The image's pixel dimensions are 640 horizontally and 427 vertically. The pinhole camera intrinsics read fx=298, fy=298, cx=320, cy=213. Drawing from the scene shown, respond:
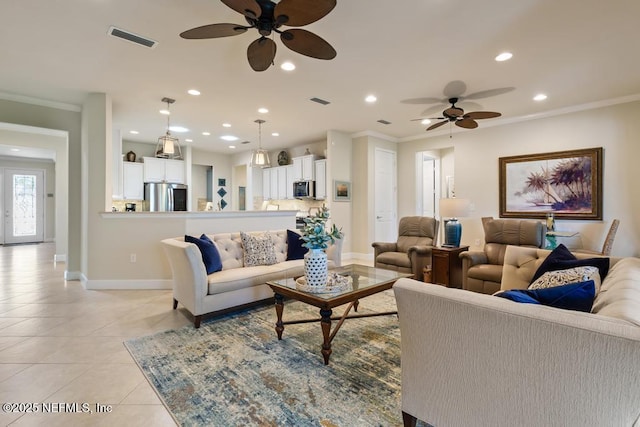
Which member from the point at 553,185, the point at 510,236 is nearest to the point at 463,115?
the point at 510,236

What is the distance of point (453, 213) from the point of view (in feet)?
13.4

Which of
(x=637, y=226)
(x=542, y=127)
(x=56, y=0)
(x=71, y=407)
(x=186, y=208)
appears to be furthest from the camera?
(x=186, y=208)

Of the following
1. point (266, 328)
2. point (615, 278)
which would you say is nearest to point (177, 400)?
point (266, 328)

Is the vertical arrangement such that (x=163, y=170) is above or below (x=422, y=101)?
below

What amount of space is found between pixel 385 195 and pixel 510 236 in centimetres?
313

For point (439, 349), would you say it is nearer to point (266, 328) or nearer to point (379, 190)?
point (266, 328)

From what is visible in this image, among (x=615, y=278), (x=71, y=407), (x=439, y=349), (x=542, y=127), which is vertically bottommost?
(x=71, y=407)

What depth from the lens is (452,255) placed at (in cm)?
401

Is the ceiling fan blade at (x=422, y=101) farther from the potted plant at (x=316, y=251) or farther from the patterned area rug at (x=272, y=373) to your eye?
the patterned area rug at (x=272, y=373)

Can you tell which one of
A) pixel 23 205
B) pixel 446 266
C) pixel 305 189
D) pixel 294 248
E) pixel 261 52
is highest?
pixel 261 52

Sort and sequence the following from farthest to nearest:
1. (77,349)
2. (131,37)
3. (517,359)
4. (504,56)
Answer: (504,56) → (131,37) → (77,349) → (517,359)

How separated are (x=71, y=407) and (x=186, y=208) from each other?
6.42 meters

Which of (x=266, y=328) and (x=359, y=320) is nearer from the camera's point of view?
(x=266, y=328)

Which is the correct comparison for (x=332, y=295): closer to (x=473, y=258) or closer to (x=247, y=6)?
(x=247, y=6)
